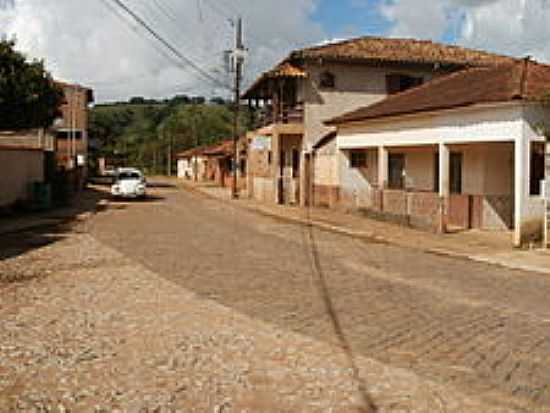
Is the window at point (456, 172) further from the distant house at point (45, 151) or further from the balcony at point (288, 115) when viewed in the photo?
the distant house at point (45, 151)

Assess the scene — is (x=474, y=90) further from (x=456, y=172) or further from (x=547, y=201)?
(x=547, y=201)

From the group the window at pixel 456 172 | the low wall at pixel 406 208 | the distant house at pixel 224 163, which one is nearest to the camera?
the low wall at pixel 406 208

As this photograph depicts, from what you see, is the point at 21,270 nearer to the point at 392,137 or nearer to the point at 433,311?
the point at 433,311

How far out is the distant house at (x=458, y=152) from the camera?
16594mm

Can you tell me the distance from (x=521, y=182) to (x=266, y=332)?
424 inches

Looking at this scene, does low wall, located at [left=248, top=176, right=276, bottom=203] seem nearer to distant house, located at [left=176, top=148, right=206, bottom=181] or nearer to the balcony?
the balcony

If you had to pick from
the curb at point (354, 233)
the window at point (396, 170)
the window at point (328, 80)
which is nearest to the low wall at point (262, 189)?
the curb at point (354, 233)

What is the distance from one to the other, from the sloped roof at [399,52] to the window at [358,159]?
204 inches

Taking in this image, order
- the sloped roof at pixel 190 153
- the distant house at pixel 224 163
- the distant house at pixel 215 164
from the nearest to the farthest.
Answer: the distant house at pixel 215 164 → the distant house at pixel 224 163 → the sloped roof at pixel 190 153

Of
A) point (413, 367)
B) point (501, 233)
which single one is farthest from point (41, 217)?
point (413, 367)

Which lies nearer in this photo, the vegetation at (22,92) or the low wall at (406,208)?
the low wall at (406,208)

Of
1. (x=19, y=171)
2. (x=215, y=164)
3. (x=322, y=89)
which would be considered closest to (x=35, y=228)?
(x=19, y=171)

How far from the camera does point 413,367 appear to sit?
6.55 meters

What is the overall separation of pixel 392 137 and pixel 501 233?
203 inches
